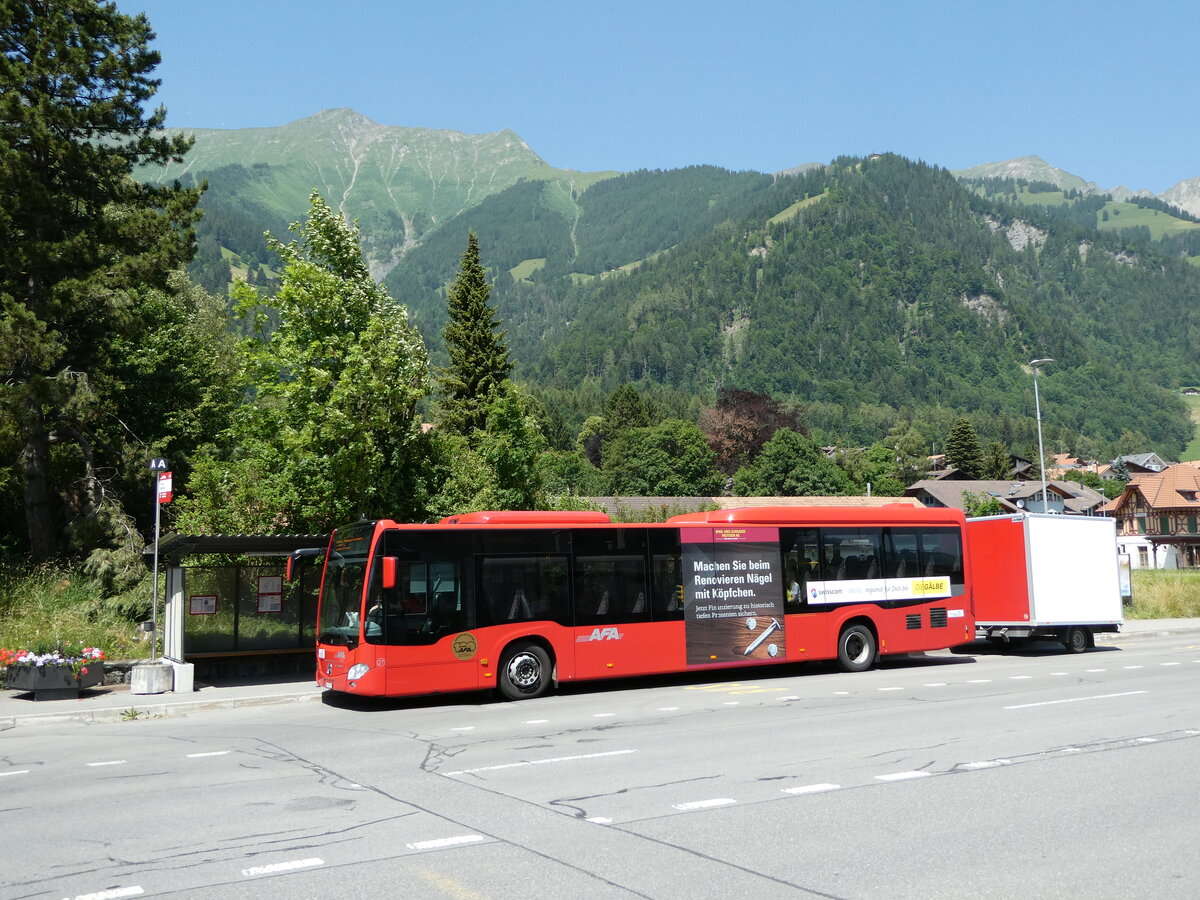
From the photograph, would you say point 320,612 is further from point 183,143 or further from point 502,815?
point 183,143

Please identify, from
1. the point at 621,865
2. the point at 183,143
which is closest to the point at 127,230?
the point at 183,143

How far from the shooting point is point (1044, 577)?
941 inches

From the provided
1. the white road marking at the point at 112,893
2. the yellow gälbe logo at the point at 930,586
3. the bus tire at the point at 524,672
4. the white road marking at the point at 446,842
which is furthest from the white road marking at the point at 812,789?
the yellow gälbe logo at the point at 930,586

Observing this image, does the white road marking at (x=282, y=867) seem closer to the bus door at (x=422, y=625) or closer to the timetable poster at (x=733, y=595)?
the bus door at (x=422, y=625)

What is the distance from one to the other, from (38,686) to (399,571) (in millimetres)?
7019

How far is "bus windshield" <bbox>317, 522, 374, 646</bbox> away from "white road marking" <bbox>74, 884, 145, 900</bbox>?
9.53 m

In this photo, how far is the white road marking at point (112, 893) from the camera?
617 centimetres

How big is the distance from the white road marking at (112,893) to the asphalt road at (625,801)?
0.24 ft

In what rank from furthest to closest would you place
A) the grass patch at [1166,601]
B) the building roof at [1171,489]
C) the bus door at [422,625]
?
the building roof at [1171,489] → the grass patch at [1166,601] → the bus door at [422,625]

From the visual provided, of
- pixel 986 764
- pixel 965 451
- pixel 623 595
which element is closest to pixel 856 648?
pixel 623 595

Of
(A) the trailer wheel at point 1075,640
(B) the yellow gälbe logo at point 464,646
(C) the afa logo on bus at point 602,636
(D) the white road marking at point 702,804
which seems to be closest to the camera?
(D) the white road marking at point 702,804

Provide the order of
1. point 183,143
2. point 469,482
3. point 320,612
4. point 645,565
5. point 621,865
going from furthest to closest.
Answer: point 469,482
point 183,143
point 645,565
point 320,612
point 621,865

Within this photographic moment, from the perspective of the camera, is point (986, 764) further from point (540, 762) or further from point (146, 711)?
point (146, 711)

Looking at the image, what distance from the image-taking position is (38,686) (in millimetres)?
17359
